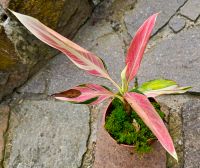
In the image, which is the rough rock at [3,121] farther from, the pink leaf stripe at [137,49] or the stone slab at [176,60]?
the pink leaf stripe at [137,49]

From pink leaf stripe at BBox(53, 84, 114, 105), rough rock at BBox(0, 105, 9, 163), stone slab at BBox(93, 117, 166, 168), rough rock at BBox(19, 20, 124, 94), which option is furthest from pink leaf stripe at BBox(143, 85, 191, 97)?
rough rock at BBox(0, 105, 9, 163)

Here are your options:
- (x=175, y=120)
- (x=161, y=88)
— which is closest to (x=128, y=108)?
(x=161, y=88)

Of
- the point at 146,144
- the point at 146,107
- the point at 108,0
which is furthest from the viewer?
the point at 108,0

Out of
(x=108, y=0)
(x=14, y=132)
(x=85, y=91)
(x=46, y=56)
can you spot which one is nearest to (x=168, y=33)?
(x=108, y=0)

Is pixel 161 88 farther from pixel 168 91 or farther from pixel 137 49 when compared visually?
pixel 137 49

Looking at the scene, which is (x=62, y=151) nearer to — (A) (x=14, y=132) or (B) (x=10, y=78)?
(A) (x=14, y=132)

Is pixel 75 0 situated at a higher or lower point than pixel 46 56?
higher

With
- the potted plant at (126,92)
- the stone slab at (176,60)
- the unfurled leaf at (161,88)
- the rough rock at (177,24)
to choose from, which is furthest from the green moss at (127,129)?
the rough rock at (177,24)
